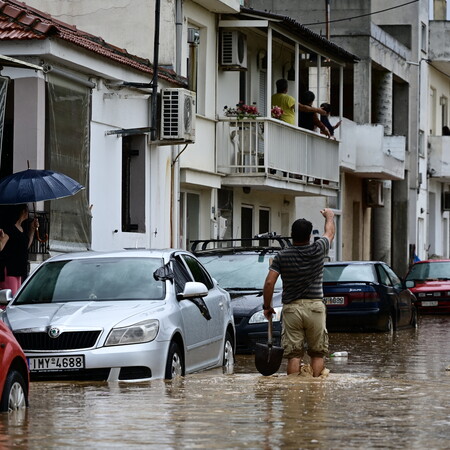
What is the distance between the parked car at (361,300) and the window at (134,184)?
11.5 ft

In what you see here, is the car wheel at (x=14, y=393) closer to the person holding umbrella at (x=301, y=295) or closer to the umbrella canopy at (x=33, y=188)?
the person holding umbrella at (x=301, y=295)

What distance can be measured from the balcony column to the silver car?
30022mm

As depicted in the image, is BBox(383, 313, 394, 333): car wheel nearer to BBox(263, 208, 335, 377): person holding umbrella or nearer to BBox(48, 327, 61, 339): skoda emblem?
BBox(263, 208, 335, 377): person holding umbrella

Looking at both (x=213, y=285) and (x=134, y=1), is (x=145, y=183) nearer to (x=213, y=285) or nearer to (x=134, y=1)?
(x=134, y=1)

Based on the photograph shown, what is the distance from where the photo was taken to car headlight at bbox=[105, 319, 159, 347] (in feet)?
43.9

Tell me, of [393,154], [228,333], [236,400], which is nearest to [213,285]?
[228,333]

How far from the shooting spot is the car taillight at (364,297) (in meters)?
25.5

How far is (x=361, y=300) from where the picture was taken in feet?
83.6

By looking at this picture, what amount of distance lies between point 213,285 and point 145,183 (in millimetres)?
9169

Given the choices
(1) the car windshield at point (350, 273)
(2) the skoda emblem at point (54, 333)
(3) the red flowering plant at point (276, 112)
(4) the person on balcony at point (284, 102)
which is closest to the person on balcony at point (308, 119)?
(4) the person on balcony at point (284, 102)

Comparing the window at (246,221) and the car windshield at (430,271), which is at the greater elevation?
the window at (246,221)

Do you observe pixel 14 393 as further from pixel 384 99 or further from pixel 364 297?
pixel 384 99

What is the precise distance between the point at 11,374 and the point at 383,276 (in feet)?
54.1

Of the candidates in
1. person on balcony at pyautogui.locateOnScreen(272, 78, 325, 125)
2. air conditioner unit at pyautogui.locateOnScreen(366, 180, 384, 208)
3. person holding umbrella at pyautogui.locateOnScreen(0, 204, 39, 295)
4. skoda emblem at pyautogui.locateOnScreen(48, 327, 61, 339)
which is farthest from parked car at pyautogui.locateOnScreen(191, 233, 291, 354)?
air conditioner unit at pyautogui.locateOnScreen(366, 180, 384, 208)
